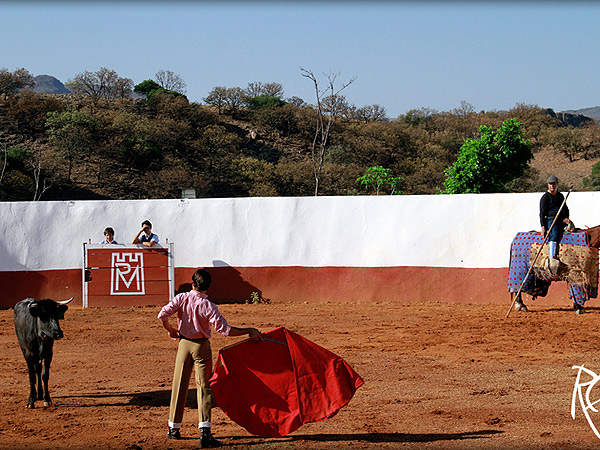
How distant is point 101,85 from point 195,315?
51.5m

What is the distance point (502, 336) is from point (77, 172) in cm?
→ 3224

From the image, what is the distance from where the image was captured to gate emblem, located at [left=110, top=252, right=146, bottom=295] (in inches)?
630

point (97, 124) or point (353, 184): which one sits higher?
point (97, 124)

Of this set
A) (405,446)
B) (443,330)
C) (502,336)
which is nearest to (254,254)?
(443,330)

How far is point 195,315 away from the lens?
239 inches

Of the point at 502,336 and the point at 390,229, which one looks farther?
the point at 390,229

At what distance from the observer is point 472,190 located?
83.3 feet

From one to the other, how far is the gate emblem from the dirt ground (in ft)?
5.02

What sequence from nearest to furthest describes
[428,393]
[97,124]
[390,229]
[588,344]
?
[428,393]
[588,344]
[390,229]
[97,124]

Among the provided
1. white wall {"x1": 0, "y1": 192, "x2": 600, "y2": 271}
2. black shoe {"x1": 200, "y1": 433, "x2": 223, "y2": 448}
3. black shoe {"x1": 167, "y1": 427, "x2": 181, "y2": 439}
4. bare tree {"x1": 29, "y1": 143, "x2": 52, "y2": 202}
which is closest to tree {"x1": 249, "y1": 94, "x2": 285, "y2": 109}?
bare tree {"x1": 29, "y1": 143, "x2": 52, "y2": 202}

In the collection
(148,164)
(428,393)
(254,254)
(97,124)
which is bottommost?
(428,393)

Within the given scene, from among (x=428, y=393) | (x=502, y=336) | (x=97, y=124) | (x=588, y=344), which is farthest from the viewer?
(x=97, y=124)

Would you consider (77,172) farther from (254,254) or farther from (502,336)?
(502,336)

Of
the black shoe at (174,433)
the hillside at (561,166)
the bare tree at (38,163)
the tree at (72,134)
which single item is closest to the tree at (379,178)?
the hillside at (561,166)
